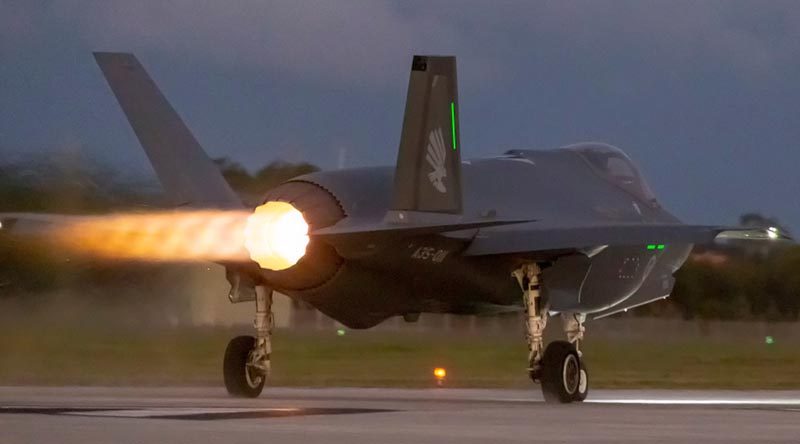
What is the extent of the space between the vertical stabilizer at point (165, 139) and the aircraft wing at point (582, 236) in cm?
355

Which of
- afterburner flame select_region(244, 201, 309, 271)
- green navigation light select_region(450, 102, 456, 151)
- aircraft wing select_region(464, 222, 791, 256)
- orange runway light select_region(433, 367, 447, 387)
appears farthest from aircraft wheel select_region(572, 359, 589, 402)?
orange runway light select_region(433, 367, 447, 387)

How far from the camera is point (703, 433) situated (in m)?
14.5

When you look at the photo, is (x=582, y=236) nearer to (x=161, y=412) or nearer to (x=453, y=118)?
(x=453, y=118)

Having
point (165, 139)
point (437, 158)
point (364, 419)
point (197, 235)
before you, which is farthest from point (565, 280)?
point (364, 419)

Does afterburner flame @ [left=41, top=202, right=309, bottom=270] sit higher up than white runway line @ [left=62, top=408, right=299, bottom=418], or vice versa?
afterburner flame @ [left=41, top=202, right=309, bottom=270]

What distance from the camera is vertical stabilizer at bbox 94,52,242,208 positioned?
21.6 metres

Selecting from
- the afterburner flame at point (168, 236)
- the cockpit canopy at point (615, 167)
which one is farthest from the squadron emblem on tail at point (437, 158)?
the cockpit canopy at point (615, 167)

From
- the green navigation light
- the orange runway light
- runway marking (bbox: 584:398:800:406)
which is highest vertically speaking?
the green navigation light

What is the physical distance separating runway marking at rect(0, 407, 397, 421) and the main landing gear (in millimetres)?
4451

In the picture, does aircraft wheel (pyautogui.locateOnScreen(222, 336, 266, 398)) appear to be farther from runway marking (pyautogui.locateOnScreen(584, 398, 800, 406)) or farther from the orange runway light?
the orange runway light

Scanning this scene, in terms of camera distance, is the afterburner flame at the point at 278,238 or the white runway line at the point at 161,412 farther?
the afterburner flame at the point at 278,238

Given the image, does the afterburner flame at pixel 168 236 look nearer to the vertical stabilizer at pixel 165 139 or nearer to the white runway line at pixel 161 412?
the vertical stabilizer at pixel 165 139

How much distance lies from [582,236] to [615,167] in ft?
14.5

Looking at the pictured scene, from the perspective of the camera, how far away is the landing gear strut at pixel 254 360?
22.1 m
